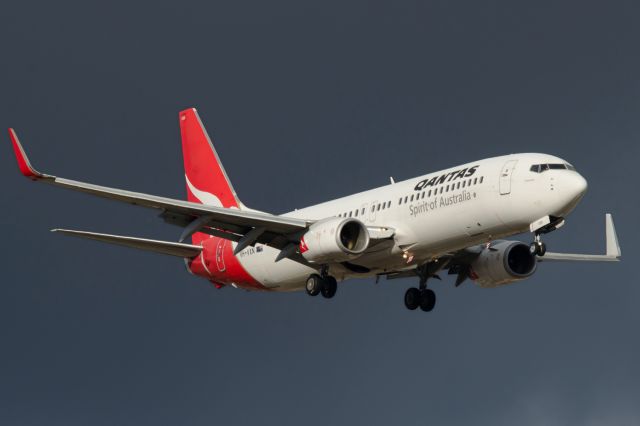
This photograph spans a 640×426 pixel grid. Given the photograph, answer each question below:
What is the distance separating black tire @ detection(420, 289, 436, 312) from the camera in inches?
2566

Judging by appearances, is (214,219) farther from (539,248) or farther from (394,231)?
(539,248)

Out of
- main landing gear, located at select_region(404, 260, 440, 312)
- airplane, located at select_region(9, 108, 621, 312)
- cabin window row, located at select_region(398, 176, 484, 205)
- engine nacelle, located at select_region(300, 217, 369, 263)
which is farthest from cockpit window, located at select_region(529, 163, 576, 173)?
main landing gear, located at select_region(404, 260, 440, 312)

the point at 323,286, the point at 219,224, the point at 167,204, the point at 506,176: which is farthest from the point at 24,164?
the point at 506,176

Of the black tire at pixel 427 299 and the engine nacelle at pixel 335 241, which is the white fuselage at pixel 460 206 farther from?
the black tire at pixel 427 299

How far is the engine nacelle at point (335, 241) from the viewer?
58875mm

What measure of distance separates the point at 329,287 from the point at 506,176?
8.92 m

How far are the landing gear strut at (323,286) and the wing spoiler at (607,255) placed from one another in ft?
33.6

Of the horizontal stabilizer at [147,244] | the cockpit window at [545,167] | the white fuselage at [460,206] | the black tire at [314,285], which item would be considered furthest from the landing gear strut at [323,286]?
the cockpit window at [545,167]

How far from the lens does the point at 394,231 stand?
59.6 metres

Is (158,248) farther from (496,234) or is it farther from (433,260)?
(496,234)

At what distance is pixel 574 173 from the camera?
2244 inches

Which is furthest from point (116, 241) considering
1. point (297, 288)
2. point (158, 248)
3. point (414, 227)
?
point (414, 227)

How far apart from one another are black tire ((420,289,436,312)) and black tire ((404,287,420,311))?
0.18 m

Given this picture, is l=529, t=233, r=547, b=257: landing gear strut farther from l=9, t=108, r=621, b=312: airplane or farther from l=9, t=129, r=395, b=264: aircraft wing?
l=9, t=129, r=395, b=264: aircraft wing
